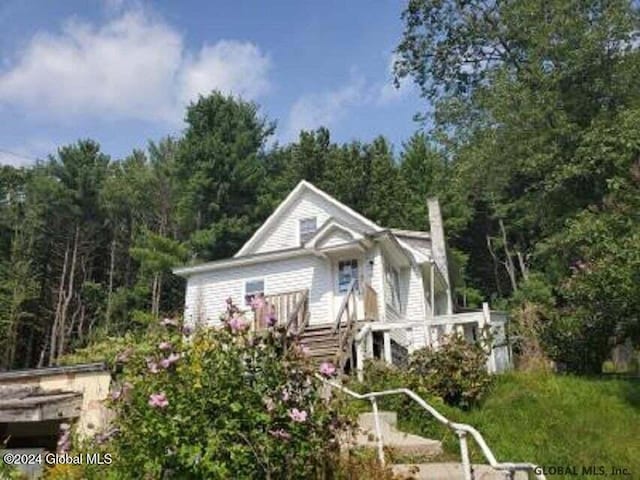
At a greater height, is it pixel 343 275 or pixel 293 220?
pixel 293 220

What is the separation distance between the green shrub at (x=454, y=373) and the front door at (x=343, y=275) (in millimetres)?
8956

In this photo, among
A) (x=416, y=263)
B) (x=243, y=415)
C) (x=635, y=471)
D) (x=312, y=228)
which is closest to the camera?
(x=243, y=415)

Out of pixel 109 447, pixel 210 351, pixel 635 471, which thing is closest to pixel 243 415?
pixel 210 351

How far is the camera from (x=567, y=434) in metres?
7.54

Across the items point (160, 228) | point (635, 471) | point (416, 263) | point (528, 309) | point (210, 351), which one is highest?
point (160, 228)

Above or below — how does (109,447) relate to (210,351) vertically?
below

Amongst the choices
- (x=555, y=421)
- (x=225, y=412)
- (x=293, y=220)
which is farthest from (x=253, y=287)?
(x=225, y=412)

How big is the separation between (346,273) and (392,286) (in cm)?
184

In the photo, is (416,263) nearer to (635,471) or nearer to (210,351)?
(635,471)

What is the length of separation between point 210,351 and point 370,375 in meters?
6.21

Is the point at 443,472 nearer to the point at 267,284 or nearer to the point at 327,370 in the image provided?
the point at 327,370

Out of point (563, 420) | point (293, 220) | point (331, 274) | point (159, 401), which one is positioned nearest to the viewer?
point (159, 401)

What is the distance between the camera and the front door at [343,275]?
Result: 1884 cm

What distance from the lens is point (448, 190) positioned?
33.1 metres
